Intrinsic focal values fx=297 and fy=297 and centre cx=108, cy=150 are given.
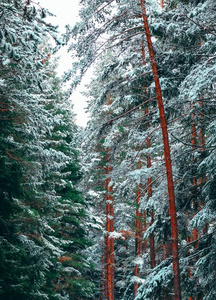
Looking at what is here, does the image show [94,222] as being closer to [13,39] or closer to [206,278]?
[206,278]

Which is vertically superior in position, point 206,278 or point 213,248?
point 213,248

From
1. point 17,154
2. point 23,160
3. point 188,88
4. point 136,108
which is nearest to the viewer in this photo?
point 188,88

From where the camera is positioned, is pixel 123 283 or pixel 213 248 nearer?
pixel 213 248

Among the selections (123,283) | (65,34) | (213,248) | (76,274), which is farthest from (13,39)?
(123,283)

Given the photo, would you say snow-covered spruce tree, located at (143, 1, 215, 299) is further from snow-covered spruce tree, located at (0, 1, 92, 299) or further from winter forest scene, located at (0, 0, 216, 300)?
snow-covered spruce tree, located at (0, 1, 92, 299)

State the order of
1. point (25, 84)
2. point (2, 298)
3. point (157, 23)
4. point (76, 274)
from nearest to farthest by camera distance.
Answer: point (2, 298) < point (157, 23) < point (25, 84) < point (76, 274)

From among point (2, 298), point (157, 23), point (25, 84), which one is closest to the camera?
point (2, 298)

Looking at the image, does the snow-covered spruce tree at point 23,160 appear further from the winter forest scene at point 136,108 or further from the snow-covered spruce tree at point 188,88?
the snow-covered spruce tree at point 188,88

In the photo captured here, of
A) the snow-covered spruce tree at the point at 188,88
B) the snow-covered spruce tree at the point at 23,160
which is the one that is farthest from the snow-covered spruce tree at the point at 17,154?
the snow-covered spruce tree at the point at 188,88

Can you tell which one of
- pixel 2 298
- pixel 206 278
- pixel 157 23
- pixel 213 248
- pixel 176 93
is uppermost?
pixel 157 23

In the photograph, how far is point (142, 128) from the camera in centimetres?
1080

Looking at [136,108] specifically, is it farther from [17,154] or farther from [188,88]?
[17,154]

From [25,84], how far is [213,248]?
7946 millimetres

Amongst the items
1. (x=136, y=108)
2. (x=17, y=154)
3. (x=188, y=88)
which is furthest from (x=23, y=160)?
(x=188, y=88)
